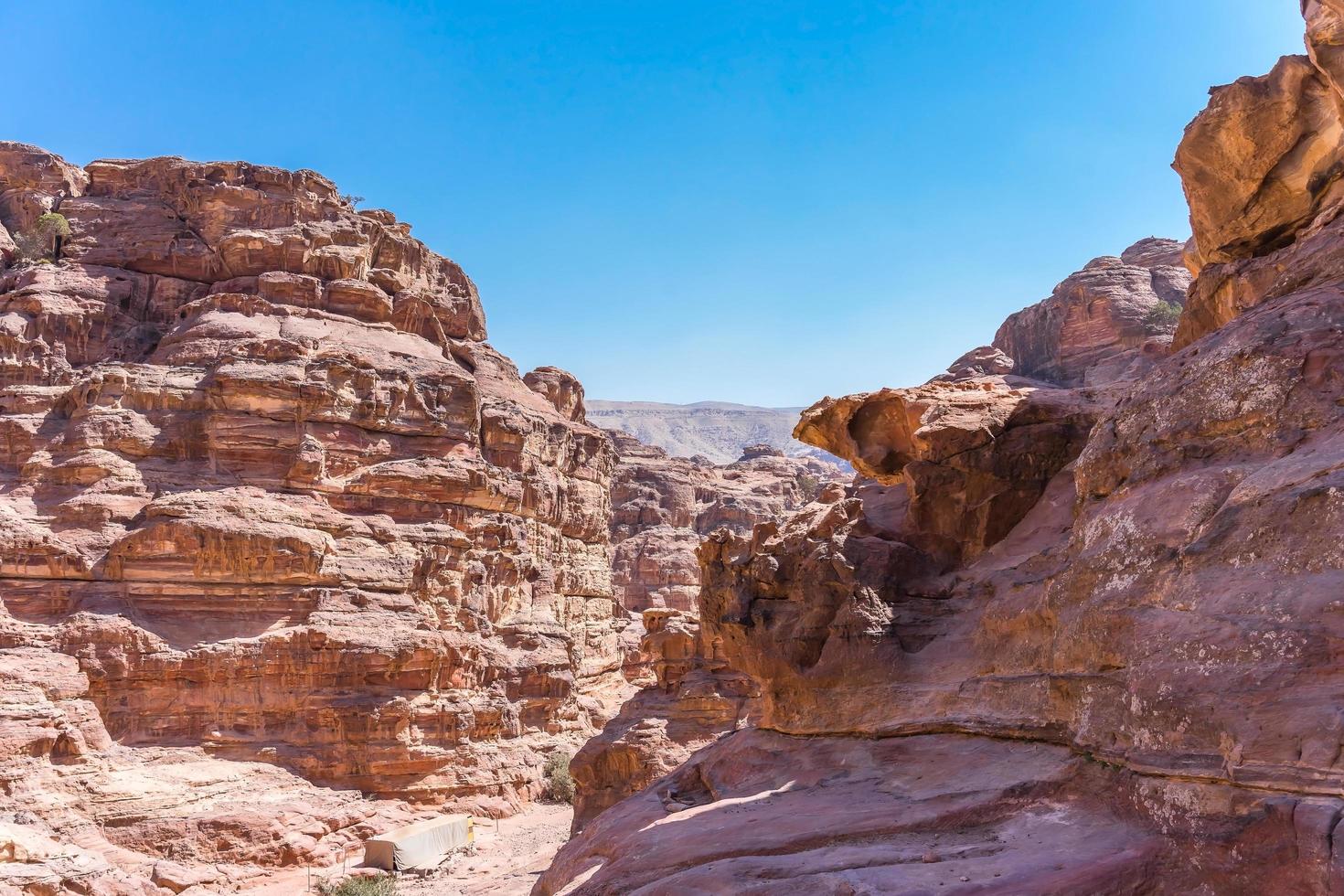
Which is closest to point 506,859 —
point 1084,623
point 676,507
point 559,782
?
point 559,782

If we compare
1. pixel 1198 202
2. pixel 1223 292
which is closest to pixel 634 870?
pixel 1223 292

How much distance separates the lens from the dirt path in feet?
77.4

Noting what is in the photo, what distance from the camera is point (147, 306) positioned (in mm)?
38562

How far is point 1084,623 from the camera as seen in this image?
9.55 metres

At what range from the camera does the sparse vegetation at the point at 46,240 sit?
3909cm

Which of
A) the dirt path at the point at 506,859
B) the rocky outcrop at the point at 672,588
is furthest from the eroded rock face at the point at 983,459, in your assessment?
the dirt path at the point at 506,859

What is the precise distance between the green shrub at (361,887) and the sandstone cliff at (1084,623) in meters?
10.8

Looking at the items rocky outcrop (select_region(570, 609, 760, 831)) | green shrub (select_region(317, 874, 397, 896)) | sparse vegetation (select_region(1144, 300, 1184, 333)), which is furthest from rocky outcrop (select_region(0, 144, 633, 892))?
sparse vegetation (select_region(1144, 300, 1184, 333))

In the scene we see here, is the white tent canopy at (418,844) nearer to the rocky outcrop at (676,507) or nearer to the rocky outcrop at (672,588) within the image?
the rocky outcrop at (672,588)

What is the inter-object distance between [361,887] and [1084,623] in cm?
2098

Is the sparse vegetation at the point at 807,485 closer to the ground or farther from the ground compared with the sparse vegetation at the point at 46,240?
closer to the ground

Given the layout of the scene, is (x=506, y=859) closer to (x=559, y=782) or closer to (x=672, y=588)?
(x=559, y=782)

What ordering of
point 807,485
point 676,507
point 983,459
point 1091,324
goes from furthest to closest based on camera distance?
point 807,485 → point 676,507 → point 1091,324 → point 983,459

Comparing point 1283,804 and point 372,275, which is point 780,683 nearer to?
point 1283,804
